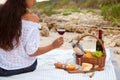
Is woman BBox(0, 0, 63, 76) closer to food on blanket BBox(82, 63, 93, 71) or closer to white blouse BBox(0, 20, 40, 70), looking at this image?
white blouse BBox(0, 20, 40, 70)

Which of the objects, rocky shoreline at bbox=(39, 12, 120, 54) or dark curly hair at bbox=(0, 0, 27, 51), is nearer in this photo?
dark curly hair at bbox=(0, 0, 27, 51)

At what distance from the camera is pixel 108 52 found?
2838 millimetres

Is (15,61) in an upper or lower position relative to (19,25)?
lower

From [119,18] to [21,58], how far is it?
4313 millimetres

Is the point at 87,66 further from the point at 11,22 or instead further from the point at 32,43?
the point at 11,22

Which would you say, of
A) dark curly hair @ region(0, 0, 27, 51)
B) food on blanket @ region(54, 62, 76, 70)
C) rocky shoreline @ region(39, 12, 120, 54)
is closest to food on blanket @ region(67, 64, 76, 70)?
food on blanket @ region(54, 62, 76, 70)

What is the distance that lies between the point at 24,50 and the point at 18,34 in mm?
130

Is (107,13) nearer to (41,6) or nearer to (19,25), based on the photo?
(41,6)

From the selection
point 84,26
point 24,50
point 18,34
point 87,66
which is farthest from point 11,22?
point 84,26

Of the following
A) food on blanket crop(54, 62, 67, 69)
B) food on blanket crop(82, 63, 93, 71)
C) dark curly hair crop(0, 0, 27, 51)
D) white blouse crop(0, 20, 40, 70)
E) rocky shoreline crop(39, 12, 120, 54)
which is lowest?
rocky shoreline crop(39, 12, 120, 54)

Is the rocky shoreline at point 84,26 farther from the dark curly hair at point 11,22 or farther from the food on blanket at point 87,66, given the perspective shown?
the dark curly hair at point 11,22

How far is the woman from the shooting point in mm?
2143

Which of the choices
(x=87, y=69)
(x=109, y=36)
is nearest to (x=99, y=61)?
(x=87, y=69)

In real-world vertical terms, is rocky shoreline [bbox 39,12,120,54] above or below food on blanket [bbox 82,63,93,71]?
below
